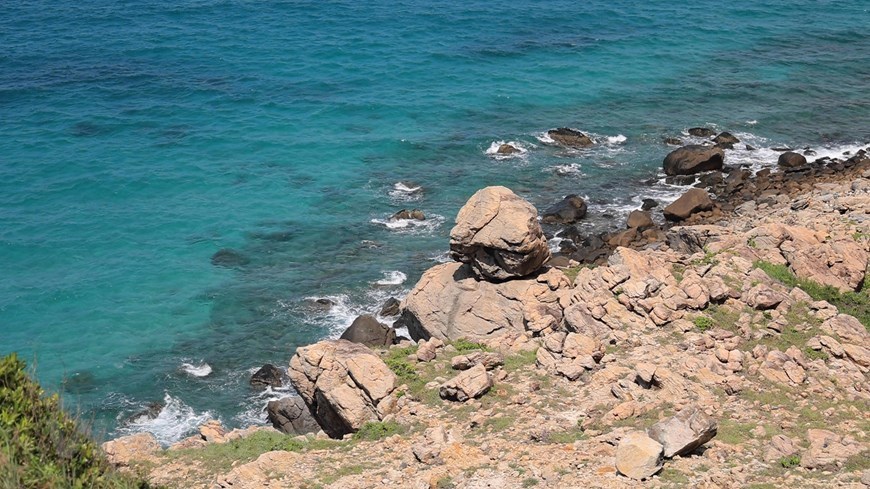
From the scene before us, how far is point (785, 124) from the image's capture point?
60.8 meters

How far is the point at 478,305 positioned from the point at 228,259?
58.1ft

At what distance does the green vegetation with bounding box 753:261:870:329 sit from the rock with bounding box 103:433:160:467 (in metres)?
20.2

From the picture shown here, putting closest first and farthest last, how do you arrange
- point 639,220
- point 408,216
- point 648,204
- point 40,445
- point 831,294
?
point 40,445 < point 831,294 < point 639,220 < point 408,216 < point 648,204

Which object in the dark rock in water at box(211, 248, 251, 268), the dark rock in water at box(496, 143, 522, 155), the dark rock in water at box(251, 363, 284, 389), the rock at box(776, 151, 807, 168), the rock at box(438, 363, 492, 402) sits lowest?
the dark rock in water at box(251, 363, 284, 389)

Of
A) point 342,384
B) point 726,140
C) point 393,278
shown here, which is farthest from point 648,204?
point 342,384

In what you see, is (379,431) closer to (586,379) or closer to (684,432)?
(586,379)

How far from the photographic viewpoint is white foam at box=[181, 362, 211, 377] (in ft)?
119

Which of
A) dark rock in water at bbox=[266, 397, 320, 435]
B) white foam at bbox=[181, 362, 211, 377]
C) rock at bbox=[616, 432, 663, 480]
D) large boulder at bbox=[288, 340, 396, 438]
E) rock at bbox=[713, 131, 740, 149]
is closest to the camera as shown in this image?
rock at bbox=[616, 432, 663, 480]

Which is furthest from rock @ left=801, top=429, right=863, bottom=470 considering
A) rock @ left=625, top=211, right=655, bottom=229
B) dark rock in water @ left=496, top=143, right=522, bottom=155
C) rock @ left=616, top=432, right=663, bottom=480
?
dark rock in water @ left=496, top=143, right=522, bottom=155

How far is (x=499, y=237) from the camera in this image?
3031 cm

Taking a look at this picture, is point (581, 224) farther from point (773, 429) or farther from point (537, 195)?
point (773, 429)

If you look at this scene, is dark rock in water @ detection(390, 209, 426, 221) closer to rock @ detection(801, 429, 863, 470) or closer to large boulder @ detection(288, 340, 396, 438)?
large boulder @ detection(288, 340, 396, 438)

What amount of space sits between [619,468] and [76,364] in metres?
24.7

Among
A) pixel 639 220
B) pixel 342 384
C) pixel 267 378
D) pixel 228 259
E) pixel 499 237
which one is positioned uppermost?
pixel 499 237
